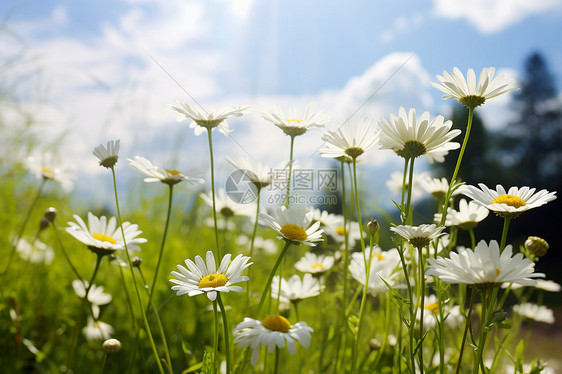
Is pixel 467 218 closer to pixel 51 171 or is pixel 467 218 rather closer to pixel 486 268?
pixel 486 268

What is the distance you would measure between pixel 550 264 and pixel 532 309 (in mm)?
6272

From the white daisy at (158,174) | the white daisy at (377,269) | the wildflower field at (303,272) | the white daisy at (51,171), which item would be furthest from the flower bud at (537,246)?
the white daisy at (51,171)

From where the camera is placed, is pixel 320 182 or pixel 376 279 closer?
pixel 376 279

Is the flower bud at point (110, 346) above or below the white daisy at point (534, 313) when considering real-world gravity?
below

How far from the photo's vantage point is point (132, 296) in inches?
58.1

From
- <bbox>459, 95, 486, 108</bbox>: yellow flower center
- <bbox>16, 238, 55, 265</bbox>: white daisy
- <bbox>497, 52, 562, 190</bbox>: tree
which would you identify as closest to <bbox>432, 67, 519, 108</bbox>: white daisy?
<bbox>459, 95, 486, 108</bbox>: yellow flower center

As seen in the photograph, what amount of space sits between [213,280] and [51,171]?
2.89ft

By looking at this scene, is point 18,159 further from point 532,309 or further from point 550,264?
point 550,264

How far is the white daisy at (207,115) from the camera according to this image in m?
0.78

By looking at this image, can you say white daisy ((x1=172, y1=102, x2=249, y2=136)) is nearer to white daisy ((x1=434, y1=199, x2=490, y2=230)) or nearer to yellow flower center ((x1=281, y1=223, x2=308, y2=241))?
yellow flower center ((x1=281, y1=223, x2=308, y2=241))

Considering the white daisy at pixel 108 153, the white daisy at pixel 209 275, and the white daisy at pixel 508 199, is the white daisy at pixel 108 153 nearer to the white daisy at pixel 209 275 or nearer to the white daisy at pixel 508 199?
the white daisy at pixel 209 275

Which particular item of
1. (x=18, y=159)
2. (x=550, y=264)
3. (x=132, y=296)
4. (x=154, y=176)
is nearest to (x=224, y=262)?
(x=154, y=176)

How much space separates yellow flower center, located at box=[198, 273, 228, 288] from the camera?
2.04 feet

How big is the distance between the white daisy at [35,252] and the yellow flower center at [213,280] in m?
1.15
